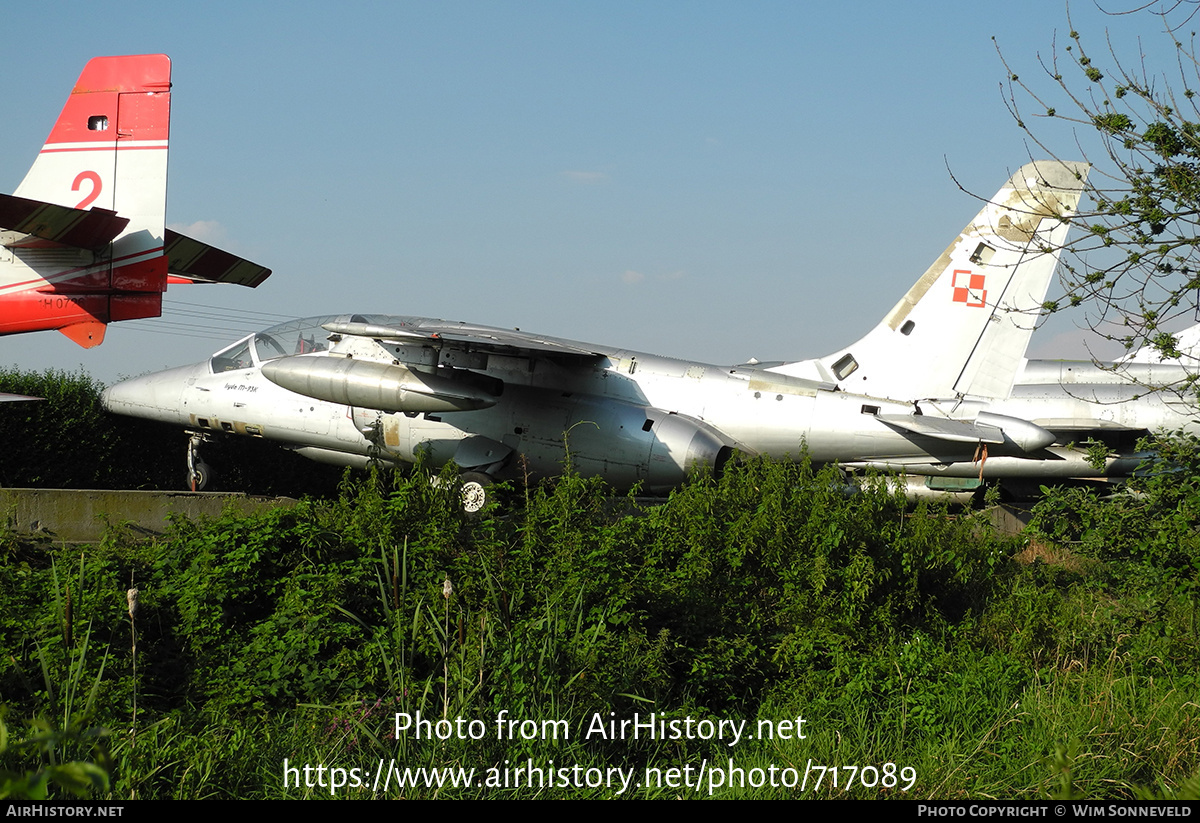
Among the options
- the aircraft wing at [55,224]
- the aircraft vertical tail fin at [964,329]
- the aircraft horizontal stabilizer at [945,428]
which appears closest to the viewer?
the aircraft wing at [55,224]

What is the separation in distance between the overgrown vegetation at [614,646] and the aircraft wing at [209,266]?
29.3ft

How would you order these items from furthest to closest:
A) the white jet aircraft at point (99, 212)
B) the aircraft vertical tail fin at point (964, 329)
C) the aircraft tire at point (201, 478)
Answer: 1. the aircraft tire at point (201, 478)
2. the aircraft vertical tail fin at point (964, 329)
3. the white jet aircraft at point (99, 212)

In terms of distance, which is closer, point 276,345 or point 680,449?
point 680,449

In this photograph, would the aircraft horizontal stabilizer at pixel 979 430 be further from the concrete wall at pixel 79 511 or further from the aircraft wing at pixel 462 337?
the concrete wall at pixel 79 511

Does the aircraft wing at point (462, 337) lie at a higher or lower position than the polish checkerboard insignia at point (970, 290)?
lower

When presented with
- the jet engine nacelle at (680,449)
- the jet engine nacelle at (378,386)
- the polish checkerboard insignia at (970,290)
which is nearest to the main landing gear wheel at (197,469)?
the jet engine nacelle at (378,386)

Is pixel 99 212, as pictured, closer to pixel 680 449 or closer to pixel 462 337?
pixel 462 337

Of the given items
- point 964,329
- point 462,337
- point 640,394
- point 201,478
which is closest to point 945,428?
point 964,329

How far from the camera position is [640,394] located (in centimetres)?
1473

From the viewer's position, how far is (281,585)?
26.7 feet

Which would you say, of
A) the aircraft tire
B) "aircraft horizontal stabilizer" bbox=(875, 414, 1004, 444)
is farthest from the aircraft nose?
"aircraft horizontal stabilizer" bbox=(875, 414, 1004, 444)

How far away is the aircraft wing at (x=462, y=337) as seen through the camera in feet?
44.0

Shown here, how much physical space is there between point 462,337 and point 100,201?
5.56m

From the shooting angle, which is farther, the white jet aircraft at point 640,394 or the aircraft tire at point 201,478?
the aircraft tire at point 201,478
